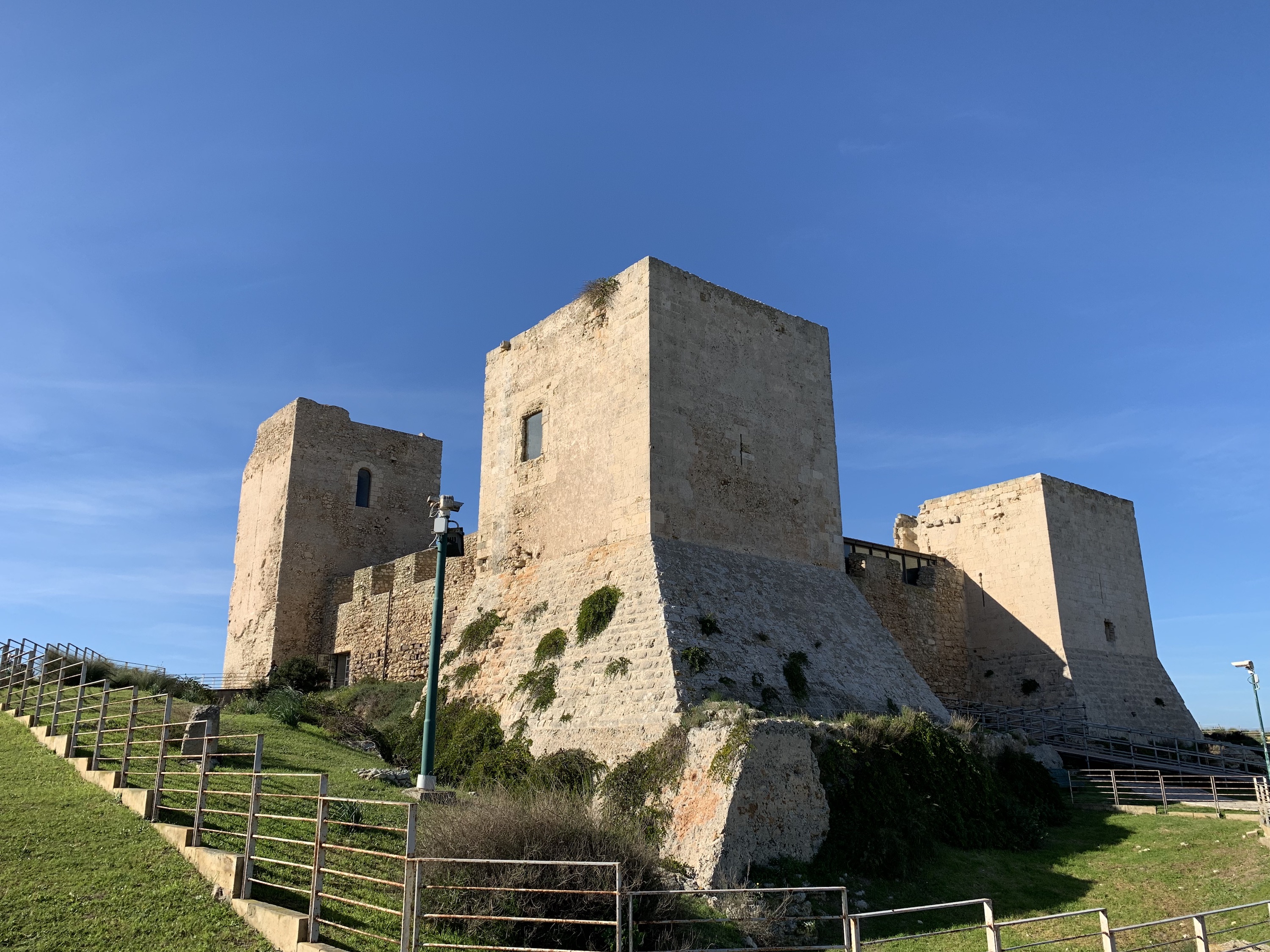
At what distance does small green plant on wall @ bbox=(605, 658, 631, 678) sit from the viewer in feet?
41.9

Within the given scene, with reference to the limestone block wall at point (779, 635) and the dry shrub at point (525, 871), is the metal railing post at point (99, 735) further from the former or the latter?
the limestone block wall at point (779, 635)

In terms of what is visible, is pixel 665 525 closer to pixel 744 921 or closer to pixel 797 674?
pixel 797 674

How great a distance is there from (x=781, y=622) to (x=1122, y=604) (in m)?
13.1

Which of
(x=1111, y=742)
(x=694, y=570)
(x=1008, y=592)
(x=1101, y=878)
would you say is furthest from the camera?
(x=1008, y=592)

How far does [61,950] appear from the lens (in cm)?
653

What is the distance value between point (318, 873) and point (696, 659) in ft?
20.7

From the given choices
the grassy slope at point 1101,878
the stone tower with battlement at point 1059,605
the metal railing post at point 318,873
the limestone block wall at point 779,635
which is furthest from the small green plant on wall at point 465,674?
the stone tower with battlement at point 1059,605

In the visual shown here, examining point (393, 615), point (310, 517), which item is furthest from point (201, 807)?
point (310, 517)

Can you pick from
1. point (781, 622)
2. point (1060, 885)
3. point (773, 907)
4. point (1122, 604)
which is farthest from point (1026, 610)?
point (773, 907)

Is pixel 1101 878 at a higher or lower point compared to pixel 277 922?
lower

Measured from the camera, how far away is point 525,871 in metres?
8.08

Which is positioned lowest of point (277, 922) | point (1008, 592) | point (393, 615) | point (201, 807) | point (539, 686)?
point (277, 922)

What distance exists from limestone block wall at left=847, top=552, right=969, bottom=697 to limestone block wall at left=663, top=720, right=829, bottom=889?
356 inches

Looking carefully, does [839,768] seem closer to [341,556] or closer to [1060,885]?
[1060,885]
